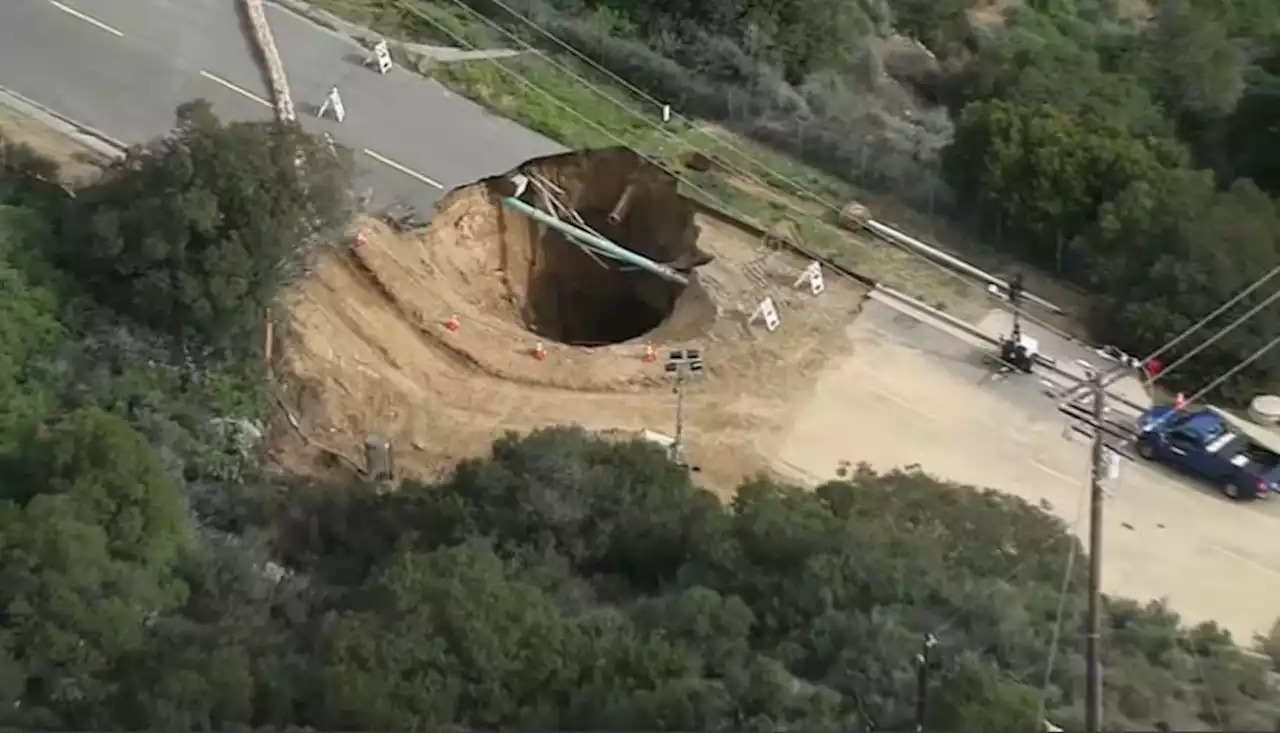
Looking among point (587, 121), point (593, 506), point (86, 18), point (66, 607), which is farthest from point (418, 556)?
point (86, 18)

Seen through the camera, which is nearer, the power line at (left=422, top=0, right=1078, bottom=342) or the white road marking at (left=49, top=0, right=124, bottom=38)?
the power line at (left=422, top=0, right=1078, bottom=342)

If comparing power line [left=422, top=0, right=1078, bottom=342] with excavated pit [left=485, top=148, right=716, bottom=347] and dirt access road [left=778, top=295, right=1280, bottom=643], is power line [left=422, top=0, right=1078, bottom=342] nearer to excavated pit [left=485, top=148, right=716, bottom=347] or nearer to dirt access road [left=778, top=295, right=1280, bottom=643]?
excavated pit [left=485, top=148, right=716, bottom=347]

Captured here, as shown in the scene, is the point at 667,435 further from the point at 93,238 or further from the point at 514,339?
the point at 93,238

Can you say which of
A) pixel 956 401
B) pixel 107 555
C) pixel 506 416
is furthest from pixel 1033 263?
pixel 107 555

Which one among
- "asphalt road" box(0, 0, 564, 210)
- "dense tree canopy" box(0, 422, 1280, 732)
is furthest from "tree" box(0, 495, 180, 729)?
"asphalt road" box(0, 0, 564, 210)

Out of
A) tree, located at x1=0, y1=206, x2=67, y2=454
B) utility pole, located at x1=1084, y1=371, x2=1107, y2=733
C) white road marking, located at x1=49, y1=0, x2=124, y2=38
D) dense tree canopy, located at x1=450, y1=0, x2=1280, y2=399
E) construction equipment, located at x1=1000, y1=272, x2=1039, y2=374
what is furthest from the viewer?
white road marking, located at x1=49, y1=0, x2=124, y2=38

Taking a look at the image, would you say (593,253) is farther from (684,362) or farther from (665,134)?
(684,362)
